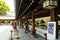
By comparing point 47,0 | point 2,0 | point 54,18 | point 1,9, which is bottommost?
point 54,18

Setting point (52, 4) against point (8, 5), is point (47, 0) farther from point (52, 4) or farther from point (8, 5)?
point (8, 5)

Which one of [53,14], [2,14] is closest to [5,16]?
[2,14]

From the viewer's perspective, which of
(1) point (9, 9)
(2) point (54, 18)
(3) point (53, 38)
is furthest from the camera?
(1) point (9, 9)

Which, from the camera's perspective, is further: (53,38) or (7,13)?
(7,13)

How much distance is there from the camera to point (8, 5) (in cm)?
6762

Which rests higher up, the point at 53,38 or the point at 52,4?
the point at 52,4

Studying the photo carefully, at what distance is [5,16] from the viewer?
64.7 metres

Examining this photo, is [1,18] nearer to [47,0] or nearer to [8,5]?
[8,5]

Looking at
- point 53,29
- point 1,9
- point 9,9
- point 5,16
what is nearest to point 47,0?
point 53,29

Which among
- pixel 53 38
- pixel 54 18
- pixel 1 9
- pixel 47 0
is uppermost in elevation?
pixel 1 9

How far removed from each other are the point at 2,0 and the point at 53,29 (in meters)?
58.9

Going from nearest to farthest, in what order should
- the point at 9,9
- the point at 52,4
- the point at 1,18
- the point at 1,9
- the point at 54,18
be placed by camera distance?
the point at 52,4 < the point at 54,18 < the point at 1,9 < the point at 1,18 < the point at 9,9

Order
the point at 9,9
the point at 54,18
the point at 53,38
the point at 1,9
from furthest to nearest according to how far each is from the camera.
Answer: the point at 9,9 < the point at 1,9 < the point at 54,18 < the point at 53,38

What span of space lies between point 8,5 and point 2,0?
535 centimetres
